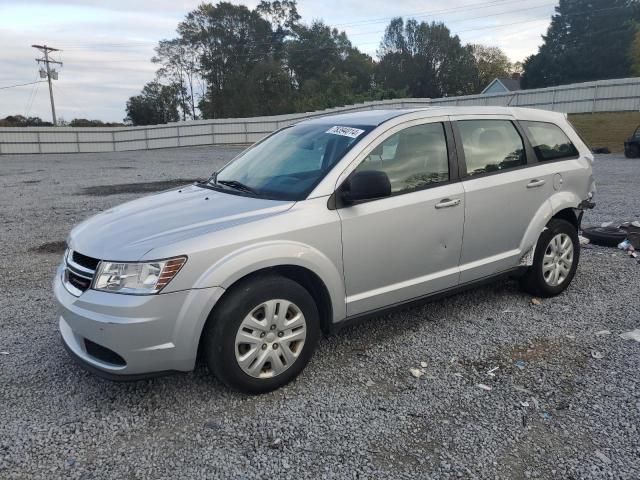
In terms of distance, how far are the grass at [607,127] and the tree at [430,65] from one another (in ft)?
159

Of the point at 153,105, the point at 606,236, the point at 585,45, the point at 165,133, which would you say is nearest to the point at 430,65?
the point at 585,45

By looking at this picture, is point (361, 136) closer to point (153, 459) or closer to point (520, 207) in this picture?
point (520, 207)

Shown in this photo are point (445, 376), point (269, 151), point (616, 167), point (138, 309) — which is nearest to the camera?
point (138, 309)

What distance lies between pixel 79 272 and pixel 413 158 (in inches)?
97.3

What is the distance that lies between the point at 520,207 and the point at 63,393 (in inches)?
151

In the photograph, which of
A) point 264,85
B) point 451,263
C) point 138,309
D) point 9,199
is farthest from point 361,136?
point 264,85

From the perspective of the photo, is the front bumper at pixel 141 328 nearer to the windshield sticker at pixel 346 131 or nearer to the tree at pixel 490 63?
the windshield sticker at pixel 346 131

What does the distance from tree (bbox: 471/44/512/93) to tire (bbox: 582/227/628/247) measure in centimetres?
7868

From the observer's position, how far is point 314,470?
2.54 m

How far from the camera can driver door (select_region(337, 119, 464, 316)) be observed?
11.4 ft

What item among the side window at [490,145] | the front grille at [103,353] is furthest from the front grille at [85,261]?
the side window at [490,145]

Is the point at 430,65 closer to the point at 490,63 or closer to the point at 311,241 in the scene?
the point at 490,63

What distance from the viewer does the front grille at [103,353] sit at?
2.91 m

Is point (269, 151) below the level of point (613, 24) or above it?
below
